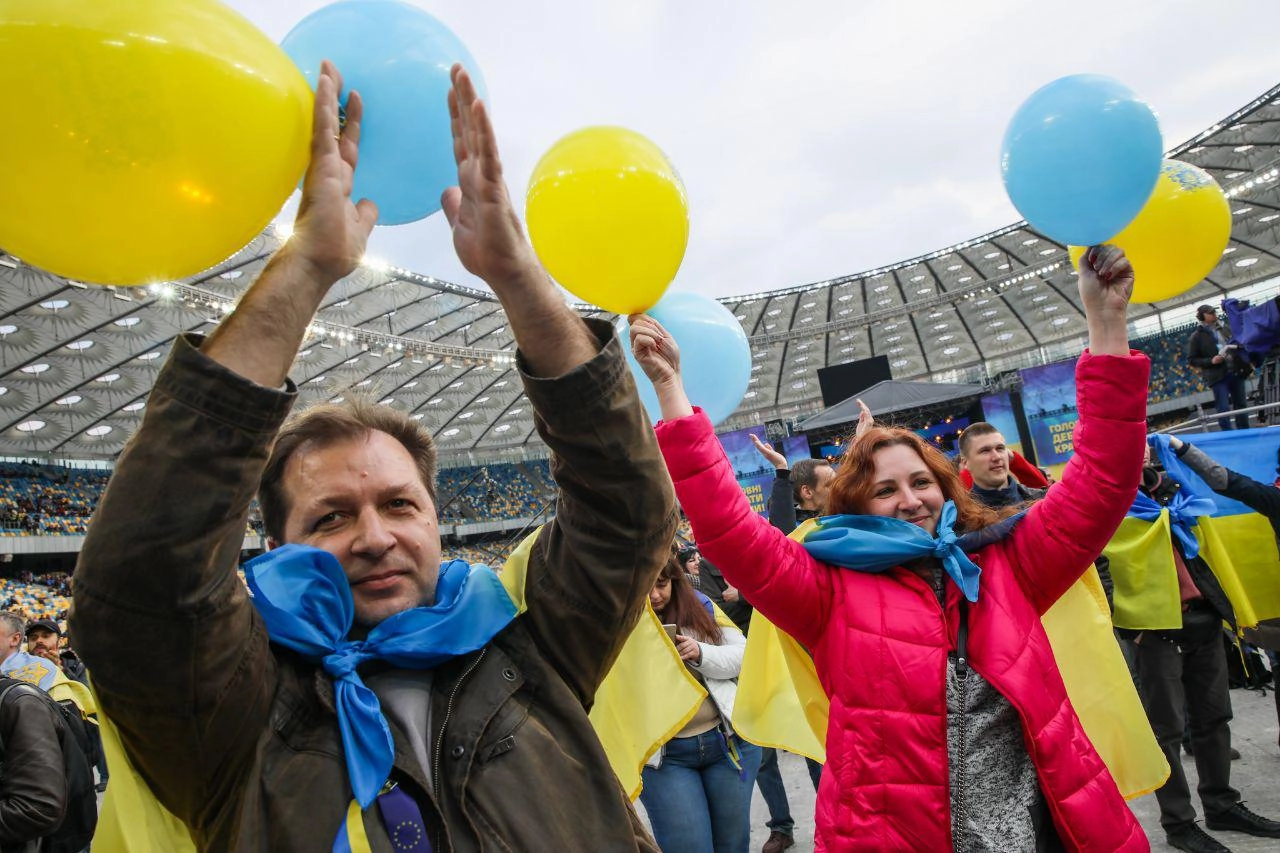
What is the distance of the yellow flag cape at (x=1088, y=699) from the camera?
211cm

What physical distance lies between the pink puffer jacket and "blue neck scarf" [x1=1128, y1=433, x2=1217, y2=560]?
2317mm

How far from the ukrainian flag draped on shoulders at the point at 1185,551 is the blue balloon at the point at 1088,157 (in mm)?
2254

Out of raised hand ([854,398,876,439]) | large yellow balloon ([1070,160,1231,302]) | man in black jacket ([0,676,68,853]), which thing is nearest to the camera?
raised hand ([854,398,876,439])

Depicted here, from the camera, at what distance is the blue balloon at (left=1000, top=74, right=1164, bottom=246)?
7.02 feet

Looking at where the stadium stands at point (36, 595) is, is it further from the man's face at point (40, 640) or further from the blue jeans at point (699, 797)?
the blue jeans at point (699, 797)

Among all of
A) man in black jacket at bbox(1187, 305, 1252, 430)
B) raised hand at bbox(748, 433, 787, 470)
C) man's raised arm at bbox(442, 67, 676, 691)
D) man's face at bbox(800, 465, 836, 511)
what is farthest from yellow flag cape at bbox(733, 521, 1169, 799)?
man in black jacket at bbox(1187, 305, 1252, 430)

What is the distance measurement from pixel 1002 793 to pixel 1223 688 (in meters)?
2.79

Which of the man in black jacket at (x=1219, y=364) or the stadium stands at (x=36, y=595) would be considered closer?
the man in black jacket at (x=1219, y=364)

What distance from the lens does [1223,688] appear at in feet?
12.0

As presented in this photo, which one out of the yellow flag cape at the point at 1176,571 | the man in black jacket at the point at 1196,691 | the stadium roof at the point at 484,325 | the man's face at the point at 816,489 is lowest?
the man in black jacket at the point at 1196,691

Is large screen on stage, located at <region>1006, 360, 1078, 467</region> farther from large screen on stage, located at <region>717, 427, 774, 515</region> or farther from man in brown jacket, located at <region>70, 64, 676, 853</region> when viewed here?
man in brown jacket, located at <region>70, 64, 676, 853</region>

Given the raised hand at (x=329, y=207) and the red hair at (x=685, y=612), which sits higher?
the raised hand at (x=329, y=207)

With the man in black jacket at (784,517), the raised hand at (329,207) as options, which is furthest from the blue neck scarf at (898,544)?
the man in black jacket at (784,517)

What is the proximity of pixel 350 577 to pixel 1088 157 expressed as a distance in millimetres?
2221
